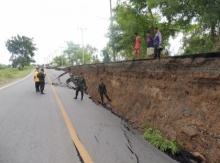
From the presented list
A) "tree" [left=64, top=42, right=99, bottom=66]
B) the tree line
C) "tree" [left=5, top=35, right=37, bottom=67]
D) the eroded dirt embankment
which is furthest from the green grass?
"tree" [left=64, top=42, right=99, bottom=66]

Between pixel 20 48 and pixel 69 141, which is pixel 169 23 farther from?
pixel 20 48

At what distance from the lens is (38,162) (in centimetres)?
543

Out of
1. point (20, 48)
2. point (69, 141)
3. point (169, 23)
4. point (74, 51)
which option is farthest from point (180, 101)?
point (74, 51)

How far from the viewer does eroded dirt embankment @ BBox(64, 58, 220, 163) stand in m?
6.50

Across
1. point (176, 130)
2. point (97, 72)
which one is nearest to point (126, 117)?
point (176, 130)

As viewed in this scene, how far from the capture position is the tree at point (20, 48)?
298ft

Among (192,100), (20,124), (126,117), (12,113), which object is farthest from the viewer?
(126,117)

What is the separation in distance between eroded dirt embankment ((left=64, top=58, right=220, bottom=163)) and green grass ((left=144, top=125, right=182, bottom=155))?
199 mm

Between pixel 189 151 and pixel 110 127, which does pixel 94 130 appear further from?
pixel 189 151

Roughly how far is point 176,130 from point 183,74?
5.64 feet

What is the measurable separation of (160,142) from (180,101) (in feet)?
4.74

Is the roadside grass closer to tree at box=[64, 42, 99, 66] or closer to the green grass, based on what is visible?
the green grass

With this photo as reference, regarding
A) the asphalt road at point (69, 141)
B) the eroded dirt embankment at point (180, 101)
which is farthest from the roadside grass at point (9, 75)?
the asphalt road at point (69, 141)

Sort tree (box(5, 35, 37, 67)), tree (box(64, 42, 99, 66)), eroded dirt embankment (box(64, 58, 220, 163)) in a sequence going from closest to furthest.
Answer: eroded dirt embankment (box(64, 58, 220, 163)) < tree (box(5, 35, 37, 67)) < tree (box(64, 42, 99, 66))
